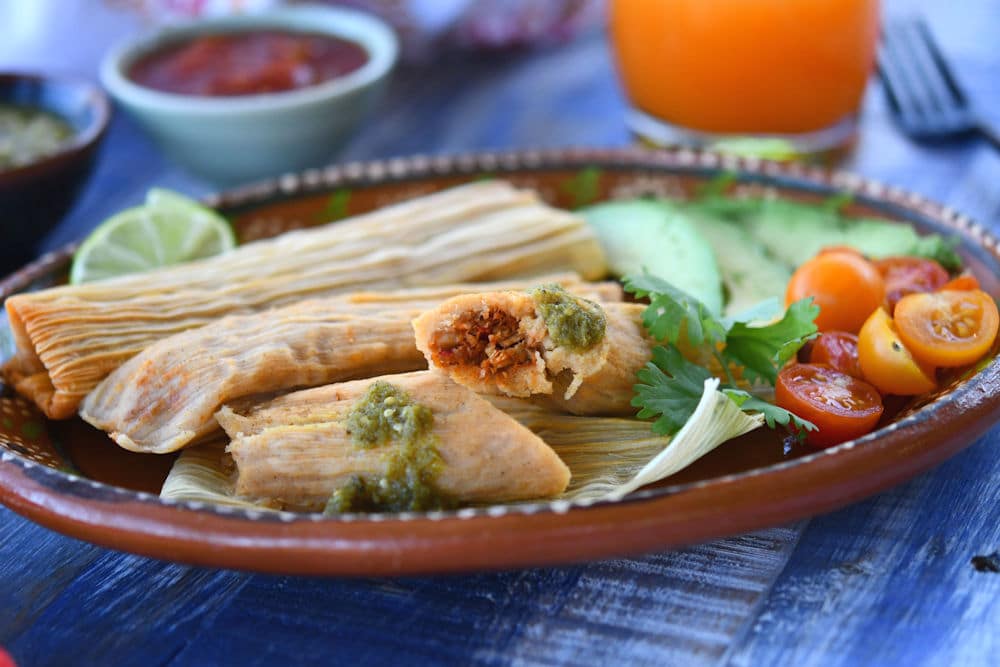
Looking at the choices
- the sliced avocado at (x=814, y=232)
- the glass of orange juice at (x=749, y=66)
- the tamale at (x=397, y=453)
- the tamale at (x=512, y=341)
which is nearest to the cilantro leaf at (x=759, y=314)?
the tamale at (x=512, y=341)

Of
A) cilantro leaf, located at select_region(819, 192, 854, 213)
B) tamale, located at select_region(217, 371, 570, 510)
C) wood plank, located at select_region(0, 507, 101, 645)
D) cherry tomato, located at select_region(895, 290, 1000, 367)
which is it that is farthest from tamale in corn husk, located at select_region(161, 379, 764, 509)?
cilantro leaf, located at select_region(819, 192, 854, 213)

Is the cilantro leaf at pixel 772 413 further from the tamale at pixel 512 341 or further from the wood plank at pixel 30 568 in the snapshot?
the wood plank at pixel 30 568

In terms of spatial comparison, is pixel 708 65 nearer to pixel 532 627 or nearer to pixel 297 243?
pixel 297 243

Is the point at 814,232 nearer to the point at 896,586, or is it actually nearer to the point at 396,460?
the point at 896,586

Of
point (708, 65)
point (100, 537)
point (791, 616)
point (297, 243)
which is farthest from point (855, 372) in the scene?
point (708, 65)

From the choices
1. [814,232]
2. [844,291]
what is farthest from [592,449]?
[814,232]

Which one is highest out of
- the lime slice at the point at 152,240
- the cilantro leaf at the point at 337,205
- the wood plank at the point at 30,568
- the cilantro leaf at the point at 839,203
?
the cilantro leaf at the point at 839,203
